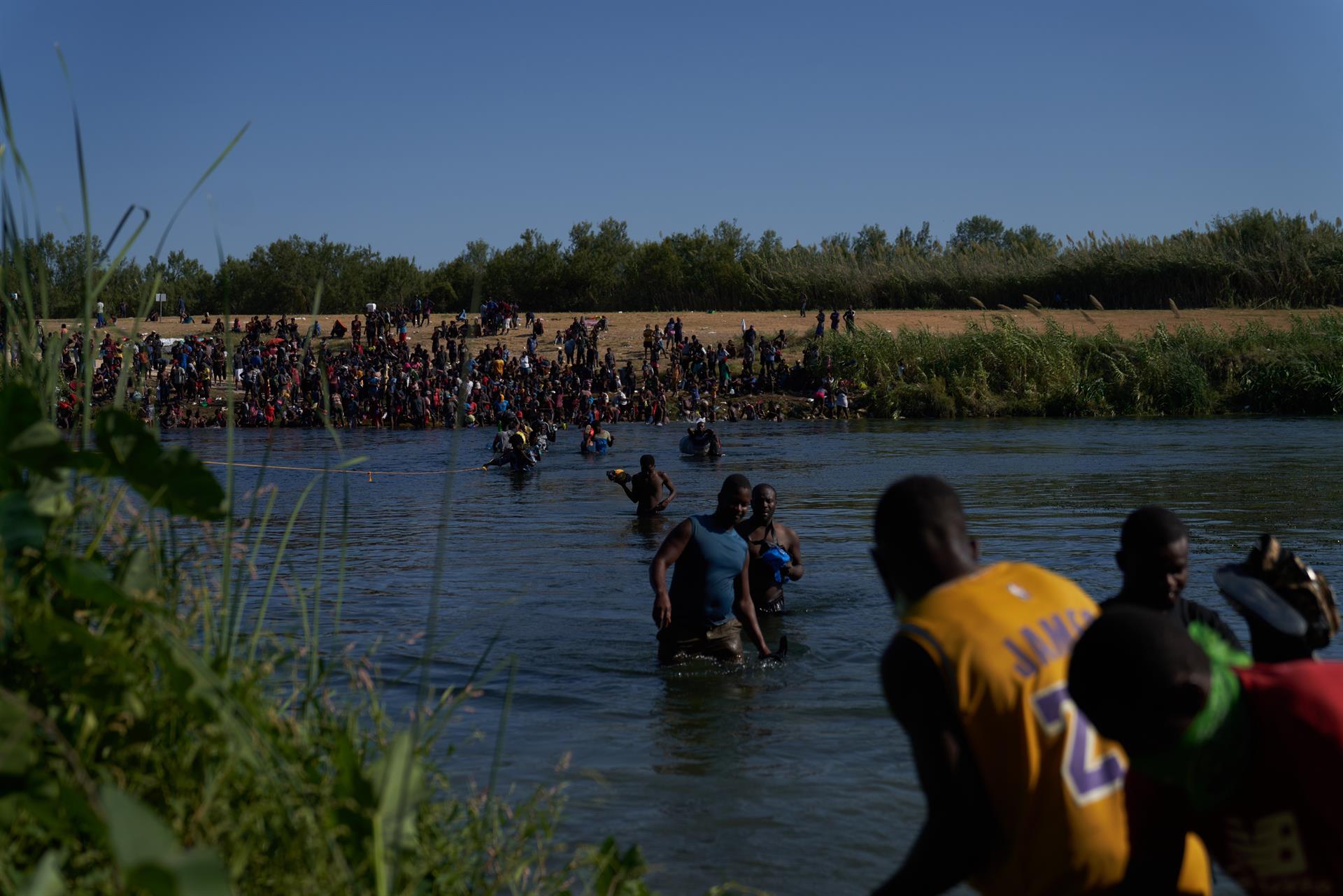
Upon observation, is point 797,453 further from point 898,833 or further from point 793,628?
point 898,833

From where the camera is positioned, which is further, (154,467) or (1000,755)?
(154,467)

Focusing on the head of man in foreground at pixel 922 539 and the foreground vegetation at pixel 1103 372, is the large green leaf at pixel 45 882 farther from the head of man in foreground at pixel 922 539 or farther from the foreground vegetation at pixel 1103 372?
the foreground vegetation at pixel 1103 372

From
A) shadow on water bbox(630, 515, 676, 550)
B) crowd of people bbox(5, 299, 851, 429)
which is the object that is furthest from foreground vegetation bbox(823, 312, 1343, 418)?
shadow on water bbox(630, 515, 676, 550)

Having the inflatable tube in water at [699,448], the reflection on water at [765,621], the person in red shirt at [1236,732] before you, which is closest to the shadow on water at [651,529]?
the reflection on water at [765,621]

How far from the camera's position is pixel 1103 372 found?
47.3m

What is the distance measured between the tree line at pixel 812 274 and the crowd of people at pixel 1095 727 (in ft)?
142

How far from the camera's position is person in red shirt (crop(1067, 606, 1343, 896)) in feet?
7.05

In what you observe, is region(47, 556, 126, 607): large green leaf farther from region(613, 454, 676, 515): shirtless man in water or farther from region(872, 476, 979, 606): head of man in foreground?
region(613, 454, 676, 515): shirtless man in water

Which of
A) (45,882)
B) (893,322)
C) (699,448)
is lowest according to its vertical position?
(699,448)

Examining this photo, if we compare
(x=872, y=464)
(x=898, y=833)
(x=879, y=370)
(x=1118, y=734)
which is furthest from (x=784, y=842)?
(x=879, y=370)

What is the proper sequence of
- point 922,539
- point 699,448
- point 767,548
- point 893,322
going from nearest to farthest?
point 922,539, point 767,548, point 699,448, point 893,322

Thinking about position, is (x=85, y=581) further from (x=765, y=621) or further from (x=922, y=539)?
(x=765, y=621)

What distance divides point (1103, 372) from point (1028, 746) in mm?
47235

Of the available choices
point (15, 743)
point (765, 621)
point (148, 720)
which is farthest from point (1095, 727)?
point (765, 621)
